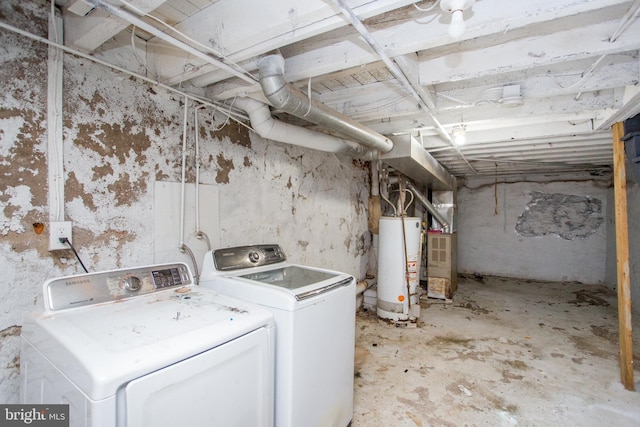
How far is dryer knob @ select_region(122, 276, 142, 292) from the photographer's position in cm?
139

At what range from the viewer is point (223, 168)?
6.98 ft

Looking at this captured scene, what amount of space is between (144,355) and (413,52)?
5.99 ft

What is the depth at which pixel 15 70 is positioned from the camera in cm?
128

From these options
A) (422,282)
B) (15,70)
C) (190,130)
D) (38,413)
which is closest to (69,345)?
(38,413)

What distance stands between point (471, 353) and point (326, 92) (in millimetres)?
2613

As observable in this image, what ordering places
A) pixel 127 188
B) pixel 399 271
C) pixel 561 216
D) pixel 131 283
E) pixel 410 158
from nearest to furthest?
pixel 131 283 < pixel 127 188 < pixel 410 158 < pixel 399 271 < pixel 561 216

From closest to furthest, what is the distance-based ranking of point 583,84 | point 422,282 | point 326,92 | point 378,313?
point 583,84 → point 326,92 → point 378,313 → point 422,282

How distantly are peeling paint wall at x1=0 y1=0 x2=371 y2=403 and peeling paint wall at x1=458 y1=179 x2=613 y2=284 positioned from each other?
517cm

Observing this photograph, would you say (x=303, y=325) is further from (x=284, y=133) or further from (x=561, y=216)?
(x=561, y=216)

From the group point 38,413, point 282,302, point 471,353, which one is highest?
point 282,302

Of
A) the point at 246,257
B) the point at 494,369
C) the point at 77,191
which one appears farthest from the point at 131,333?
the point at 494,369

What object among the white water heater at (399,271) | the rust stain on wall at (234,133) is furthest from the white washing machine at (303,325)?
the white water heater at (399,271)

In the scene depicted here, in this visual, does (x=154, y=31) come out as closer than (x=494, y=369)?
Yes

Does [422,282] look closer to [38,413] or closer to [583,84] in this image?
[583,84]
